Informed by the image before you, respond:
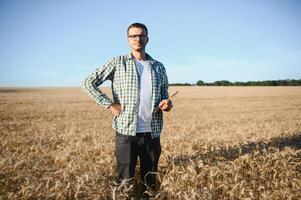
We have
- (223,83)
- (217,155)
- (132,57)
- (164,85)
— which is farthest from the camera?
(223,83)

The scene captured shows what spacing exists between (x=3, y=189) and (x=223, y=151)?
4.62 metres

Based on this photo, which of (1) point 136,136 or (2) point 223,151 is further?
(2) point 223,151

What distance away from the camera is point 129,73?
13.2 feet

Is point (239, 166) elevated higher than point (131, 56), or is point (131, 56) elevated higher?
point (131, 56)

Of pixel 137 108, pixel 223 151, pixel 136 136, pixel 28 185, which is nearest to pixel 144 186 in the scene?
pixel 136 136

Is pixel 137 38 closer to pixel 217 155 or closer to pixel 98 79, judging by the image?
pixel 98 79

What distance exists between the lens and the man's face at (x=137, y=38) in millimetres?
3977

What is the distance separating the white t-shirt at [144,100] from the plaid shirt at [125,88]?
0.06 meters

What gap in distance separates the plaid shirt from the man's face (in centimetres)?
17

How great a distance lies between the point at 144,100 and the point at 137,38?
0.86 m

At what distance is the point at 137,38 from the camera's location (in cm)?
398

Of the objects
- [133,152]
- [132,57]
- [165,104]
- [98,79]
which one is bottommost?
[133,152]

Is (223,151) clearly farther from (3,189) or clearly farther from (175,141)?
(3,189)

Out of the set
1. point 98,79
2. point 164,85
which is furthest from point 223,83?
point 98,79
